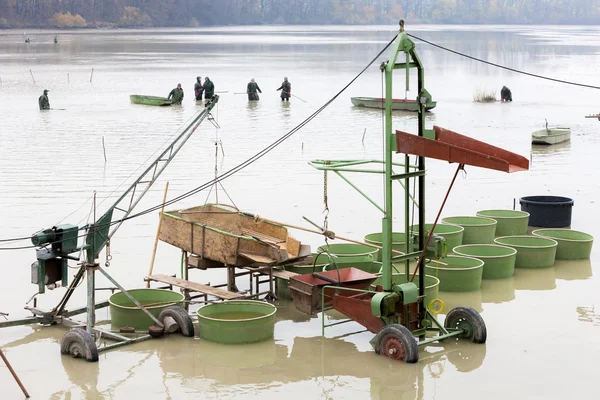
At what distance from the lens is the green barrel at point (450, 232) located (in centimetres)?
1733

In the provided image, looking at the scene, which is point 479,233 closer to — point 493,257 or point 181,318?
point 493,257

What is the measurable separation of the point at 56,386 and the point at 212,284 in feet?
16.0

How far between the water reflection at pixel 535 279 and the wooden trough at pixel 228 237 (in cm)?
351

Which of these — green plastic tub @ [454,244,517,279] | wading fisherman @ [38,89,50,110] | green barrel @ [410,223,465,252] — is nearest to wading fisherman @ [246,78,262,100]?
wading fisherman @ [38,89,50,110]

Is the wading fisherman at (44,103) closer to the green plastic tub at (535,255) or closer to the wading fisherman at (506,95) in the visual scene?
the wading fisherman at (506,95)

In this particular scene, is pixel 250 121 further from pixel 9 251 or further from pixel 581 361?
pixel 581 361

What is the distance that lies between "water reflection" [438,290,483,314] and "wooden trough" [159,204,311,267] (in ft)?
7.00

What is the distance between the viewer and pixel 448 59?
316 ft

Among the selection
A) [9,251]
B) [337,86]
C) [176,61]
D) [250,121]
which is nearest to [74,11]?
[176,61]

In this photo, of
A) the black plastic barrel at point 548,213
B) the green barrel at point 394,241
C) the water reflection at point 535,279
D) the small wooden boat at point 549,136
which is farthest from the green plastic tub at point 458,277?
the small wooden boat at point 549,136

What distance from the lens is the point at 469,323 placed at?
1319 cm

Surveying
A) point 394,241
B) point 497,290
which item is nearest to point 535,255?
point 497,290

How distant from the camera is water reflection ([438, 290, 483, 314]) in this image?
15.0 meters

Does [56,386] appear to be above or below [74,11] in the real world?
below
